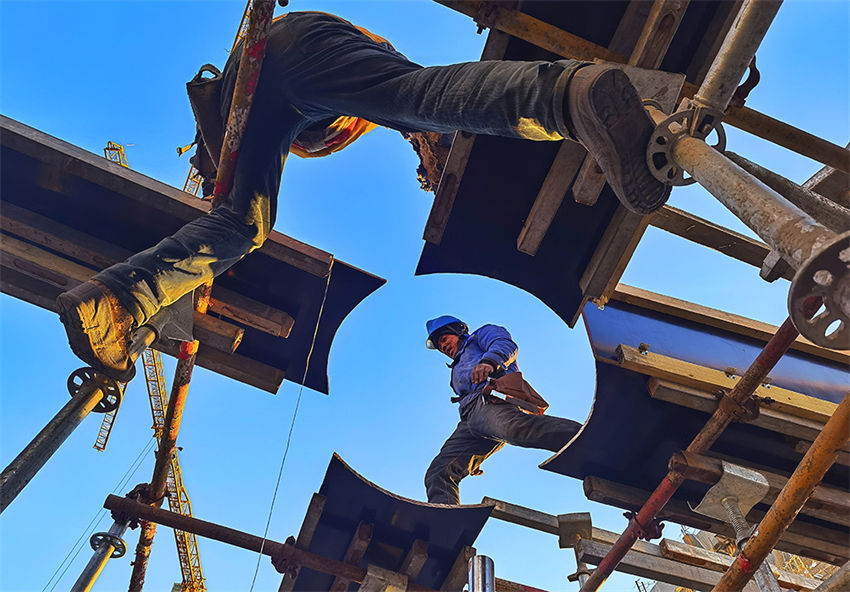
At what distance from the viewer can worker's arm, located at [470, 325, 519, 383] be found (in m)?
6.70

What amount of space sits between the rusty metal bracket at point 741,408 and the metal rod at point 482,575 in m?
2.14

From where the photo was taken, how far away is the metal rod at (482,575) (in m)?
4.02

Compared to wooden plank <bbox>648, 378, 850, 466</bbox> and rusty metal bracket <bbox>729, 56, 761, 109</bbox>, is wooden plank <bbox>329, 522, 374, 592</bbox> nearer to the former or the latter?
wooden plank <bbox>648, 378, 850, 466</bbox>

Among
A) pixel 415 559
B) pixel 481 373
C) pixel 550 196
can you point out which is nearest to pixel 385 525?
pixel 415 559

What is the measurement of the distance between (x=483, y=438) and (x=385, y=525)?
6.52 feet

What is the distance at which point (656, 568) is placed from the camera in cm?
549

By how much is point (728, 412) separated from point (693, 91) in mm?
2427

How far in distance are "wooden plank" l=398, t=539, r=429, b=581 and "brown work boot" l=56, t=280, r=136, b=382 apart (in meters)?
3.02

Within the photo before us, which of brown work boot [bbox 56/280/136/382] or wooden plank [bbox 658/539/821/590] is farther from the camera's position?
wooden plank [bbox 658/539/821/590]

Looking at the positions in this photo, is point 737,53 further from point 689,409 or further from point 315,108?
point 689,409

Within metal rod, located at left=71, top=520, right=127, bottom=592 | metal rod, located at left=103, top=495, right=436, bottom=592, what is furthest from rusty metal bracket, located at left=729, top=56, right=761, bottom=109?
metal rod, located at left=71, top=520, right=127, bottom=592

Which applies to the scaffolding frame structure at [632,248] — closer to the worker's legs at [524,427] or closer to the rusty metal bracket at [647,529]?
the rusty metal bracket at [647,529]

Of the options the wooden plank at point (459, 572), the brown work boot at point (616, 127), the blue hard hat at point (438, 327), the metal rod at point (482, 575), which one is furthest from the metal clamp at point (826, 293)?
the blue hard hat at point (438, 327)

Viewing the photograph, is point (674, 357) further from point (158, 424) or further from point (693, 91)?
point (158, 424)
